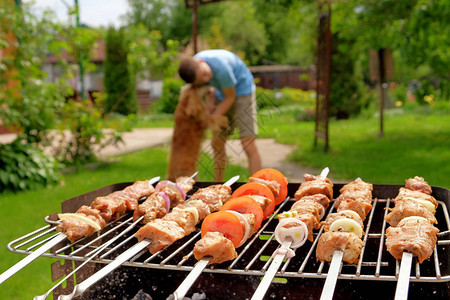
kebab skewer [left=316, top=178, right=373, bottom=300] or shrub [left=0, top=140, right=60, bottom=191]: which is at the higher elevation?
kebab skewer [left=316, top=178, right=373, bottom=300]

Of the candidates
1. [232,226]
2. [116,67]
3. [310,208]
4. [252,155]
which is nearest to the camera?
[232,226]

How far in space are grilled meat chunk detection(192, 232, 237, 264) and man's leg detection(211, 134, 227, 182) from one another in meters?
2.70

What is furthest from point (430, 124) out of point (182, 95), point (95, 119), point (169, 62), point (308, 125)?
point (182, 95)

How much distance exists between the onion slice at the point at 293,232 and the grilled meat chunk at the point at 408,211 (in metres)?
0.49

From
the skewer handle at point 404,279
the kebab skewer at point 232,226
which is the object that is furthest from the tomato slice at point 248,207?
the skewer handle at point 404,279

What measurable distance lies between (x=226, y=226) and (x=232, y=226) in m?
0.02

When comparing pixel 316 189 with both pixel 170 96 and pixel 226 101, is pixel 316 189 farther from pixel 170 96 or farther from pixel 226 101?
pixel 170 96

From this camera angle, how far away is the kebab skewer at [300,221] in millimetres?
1427

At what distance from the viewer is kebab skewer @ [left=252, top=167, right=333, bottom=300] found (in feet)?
4.68

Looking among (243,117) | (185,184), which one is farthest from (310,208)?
(243,117)

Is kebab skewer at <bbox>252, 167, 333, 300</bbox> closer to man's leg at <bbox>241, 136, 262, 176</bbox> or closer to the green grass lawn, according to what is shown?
man's leg at <bbox>241, 136, 262, 176</bbox>

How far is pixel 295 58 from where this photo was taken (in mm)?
37562

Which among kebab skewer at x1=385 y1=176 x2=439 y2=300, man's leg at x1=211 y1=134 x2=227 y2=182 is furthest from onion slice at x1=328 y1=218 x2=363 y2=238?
man's leg at x1=211 y1=134 x2=227 y2=182

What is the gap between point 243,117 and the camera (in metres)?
4.62
